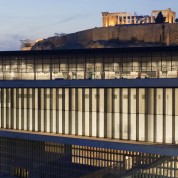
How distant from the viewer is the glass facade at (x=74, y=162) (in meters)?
36.7

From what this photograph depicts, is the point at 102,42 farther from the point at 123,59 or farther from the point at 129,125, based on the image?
the point at 129,125

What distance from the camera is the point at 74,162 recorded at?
4275 centimetres

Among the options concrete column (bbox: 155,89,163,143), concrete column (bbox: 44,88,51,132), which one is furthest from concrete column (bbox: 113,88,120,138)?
concrete column (bbox: 44,88,51,132)

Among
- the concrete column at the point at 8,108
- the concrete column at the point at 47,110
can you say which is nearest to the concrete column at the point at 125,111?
the concrete column at the point at 47,110

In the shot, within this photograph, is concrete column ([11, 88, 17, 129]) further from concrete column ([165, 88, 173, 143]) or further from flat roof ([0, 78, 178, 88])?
concrete column ([165, 88, 173, 143])

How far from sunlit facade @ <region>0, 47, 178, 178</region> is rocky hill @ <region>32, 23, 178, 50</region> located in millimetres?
88720

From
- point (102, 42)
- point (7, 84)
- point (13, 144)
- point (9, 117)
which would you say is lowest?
point (13, 144)

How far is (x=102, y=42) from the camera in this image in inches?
5536

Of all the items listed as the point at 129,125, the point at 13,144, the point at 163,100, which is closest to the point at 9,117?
the point at 13,144

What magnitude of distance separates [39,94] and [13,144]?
23.9 feet

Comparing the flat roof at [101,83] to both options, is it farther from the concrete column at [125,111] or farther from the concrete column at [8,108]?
the concrete column at [8,108]

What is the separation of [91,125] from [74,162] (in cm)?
465

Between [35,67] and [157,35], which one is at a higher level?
[157,35]

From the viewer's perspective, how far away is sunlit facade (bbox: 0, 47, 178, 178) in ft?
119
